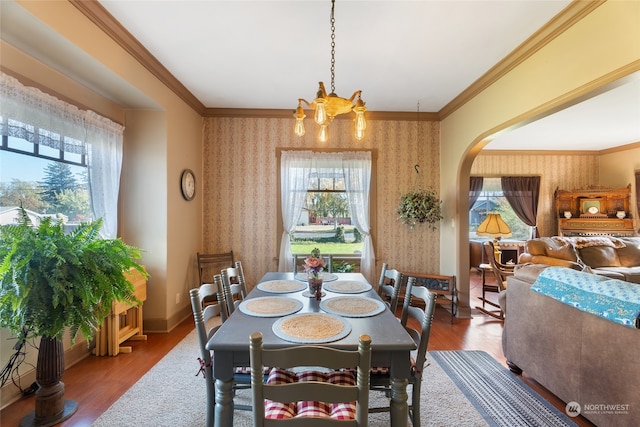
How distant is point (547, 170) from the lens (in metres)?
6.62

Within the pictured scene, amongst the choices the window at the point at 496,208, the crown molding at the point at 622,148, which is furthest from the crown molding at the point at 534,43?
the crown molding at the point at 622,148

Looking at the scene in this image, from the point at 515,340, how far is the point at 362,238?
228 centimetres

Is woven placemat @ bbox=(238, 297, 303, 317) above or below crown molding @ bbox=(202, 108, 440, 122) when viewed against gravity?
below

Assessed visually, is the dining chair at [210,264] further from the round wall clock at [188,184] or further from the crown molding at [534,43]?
the crown molding at [534,43]

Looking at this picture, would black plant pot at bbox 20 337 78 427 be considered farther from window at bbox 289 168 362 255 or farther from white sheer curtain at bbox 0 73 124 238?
window at bbox 289 168 362 255

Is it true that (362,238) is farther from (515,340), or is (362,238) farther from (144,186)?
(144,186)

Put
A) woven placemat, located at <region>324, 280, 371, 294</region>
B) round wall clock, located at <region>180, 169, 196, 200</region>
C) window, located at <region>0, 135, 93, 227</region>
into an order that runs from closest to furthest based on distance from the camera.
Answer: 1. window, located at <region>0, 135, 93, 227</region>
2. woven placemat, located at <region>324, 280, 371, 294</region>
3. round wall clock, located at <region>180, 169, 196, 200</region>

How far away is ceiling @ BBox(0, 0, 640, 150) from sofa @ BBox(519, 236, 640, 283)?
199 centimetres

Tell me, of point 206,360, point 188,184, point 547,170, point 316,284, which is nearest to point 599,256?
point 547,170

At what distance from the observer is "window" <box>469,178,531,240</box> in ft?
22.1

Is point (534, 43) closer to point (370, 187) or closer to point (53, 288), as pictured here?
point (370, 187)

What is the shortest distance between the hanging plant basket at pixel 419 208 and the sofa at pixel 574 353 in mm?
1502

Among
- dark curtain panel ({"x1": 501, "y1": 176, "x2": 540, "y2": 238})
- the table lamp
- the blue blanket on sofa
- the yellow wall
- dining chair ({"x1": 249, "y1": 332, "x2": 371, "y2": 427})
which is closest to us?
dining chair ({"x1": 249, "y1": 332, "x2": 371, "y2": 427})

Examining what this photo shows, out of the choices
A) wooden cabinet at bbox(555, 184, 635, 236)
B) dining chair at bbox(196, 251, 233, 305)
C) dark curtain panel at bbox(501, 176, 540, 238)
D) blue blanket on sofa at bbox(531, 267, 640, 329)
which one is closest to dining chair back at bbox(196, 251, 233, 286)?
dining chair at bbox(196, 251, 233, 305)
